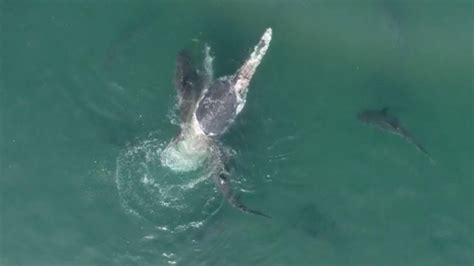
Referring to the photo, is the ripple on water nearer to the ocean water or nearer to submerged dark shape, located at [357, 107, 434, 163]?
the ocean water

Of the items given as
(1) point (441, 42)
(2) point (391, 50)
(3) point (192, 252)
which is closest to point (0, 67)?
(3) point (192, 252)

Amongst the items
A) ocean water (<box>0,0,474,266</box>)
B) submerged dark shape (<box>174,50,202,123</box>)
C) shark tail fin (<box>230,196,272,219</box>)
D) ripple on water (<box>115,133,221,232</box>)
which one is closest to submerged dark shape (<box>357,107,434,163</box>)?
ocean water (<box>0,0,474,266</box>)

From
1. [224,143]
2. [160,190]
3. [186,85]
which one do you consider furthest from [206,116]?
[160,190]

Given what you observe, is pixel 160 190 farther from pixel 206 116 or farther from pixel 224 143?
pixel 206 116

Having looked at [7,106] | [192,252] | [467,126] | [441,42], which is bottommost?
[467,126]

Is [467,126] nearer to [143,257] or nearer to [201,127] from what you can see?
[201,127]

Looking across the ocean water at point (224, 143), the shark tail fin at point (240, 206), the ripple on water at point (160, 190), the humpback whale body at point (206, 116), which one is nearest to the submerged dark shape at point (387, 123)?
the ocean water at point (224, 143)
